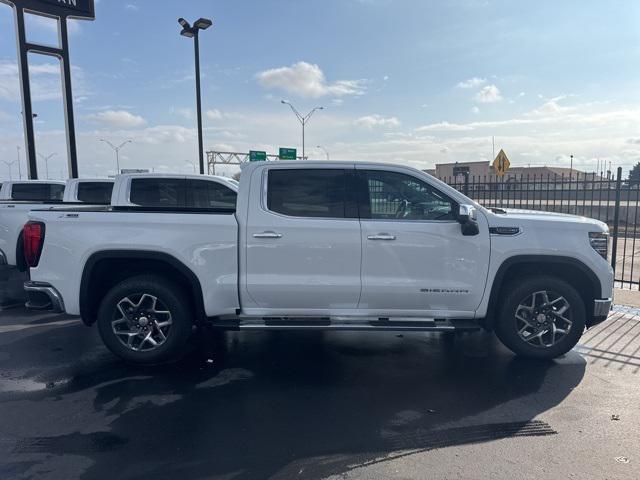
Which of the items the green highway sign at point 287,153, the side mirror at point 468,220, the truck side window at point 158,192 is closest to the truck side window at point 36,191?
the truck side window at point 158,192

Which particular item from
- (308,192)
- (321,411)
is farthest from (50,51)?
(321,411)

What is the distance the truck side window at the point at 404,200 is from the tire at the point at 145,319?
2.12m

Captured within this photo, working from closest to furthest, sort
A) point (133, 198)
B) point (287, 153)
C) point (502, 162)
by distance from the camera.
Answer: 1. point (133, 198)
2. point (502, 162)
3. point (287, 153)

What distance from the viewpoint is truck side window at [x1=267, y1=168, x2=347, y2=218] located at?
15.9 feet

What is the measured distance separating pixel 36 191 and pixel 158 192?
5.49 m

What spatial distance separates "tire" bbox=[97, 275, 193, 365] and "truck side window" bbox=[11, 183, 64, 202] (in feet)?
27.3

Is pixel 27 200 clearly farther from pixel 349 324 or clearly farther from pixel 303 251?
pixel 349 324

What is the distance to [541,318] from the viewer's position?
16.3 feet

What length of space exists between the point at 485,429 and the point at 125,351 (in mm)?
3454

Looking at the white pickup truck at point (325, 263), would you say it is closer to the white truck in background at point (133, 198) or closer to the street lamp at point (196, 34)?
the white truck in background at point (133, 198)

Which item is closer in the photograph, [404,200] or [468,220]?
[468,220]

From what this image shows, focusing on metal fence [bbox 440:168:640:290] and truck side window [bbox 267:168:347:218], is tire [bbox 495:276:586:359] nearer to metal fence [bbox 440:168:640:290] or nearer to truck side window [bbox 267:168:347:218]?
truck side window [bbox 267:168:347:218]

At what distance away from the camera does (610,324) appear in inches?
257

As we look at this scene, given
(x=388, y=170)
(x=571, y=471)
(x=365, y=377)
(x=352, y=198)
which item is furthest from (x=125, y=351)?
(x=571, y=471)
